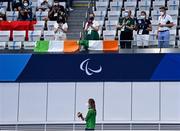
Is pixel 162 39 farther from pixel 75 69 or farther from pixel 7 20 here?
pixel 7 20

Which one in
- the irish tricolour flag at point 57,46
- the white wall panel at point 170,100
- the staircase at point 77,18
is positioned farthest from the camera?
the staircase at point 77,18

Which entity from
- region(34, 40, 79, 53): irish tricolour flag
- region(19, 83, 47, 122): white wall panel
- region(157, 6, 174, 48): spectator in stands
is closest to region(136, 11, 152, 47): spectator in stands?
region(157, 6, 174, 48): spectator in stands

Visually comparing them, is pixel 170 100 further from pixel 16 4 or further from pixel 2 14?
pixel 16 4

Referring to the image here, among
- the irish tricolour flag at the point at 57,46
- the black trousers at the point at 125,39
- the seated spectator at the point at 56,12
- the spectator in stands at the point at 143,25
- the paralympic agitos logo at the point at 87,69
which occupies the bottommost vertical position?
the paralympic agitos logo at the point at 87,69

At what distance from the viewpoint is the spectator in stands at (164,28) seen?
31.1 metres

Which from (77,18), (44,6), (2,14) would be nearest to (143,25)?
(77,18)

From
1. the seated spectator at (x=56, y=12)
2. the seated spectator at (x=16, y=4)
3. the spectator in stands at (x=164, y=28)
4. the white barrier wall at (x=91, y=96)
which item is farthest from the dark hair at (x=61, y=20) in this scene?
the spectator in stands at (x=164, y=28)

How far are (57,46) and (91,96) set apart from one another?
2.13 metres

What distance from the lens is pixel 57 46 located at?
3172 centimetres

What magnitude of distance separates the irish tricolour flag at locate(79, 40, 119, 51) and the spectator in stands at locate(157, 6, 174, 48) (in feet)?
5.11

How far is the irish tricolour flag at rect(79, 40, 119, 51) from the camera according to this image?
103ft

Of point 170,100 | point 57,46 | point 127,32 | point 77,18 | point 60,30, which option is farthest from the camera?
point 77,18

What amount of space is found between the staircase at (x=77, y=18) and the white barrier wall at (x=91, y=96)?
323 centimetres

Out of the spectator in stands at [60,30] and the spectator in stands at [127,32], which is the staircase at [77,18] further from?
the spectator in stands at [127,32]
